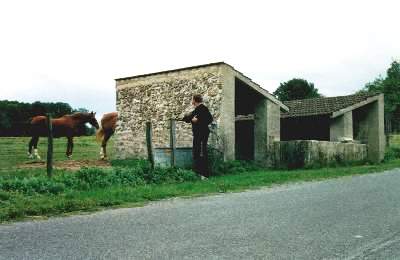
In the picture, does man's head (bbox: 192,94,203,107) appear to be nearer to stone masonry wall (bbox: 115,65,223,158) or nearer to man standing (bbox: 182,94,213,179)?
man standing (bbox: 182,94,213,179)

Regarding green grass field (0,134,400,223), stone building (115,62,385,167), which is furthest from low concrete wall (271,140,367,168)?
green grass field (0,134,400,223)

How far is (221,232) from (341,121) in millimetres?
23445

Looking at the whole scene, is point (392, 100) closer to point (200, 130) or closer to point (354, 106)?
point (354, 106)

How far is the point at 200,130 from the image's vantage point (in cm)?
1427

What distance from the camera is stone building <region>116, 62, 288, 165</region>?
19.3 m

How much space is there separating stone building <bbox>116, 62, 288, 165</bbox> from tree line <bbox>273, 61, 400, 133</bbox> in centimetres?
3265

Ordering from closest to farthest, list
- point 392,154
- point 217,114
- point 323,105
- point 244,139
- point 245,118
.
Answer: point 217,114, point 244,139, point 245,118, point 323,105, point 392,154

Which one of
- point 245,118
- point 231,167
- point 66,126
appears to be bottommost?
point 231,167

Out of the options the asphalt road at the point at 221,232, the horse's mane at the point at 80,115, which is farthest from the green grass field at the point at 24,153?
the asphalt road at the point at 221,232

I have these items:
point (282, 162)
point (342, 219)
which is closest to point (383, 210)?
point (342, 219)

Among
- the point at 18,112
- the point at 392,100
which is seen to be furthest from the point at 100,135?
Result: the point at 392,100

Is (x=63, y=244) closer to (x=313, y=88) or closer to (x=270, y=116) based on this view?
(x=270, y=116)

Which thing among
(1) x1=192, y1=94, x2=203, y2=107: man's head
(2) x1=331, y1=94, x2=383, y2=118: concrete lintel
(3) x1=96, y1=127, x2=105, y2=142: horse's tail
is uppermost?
(2) x1=331, y1=94, x2=383, y2=118: concrete lintel

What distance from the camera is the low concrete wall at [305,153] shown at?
69.1 ft
